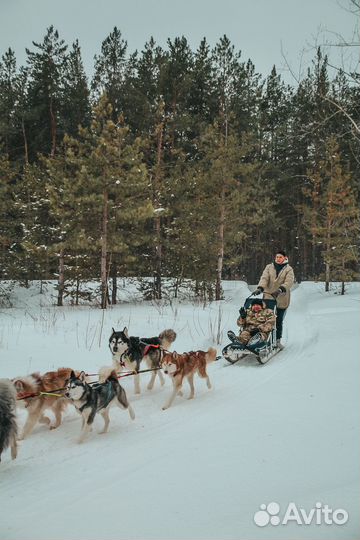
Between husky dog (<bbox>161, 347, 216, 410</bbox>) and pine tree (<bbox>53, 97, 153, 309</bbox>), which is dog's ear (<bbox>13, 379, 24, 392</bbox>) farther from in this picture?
pine tree (<bbox>53, 97, 153, 309</bbox>)

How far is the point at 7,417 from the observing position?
4168 millimetres

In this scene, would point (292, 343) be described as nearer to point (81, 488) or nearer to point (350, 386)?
point (350, 386)

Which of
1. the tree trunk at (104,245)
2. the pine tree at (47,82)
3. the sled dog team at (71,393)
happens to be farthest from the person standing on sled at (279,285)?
the pine tree at (47,82)

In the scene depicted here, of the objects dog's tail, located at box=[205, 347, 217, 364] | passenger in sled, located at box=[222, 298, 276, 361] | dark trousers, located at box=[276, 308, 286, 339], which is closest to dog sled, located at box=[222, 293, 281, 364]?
passenger in sled, located at box=[222, 298, 276, 361]

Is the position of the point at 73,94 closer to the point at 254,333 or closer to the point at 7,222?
the point at 7,222

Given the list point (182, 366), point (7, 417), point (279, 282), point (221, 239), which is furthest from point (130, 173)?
point (7, 417)

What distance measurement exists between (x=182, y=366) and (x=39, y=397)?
2173 mm

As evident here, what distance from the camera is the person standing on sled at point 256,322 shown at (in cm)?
870

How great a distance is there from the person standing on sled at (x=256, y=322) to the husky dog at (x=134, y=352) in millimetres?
2191

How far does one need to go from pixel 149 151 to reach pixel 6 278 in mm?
9751

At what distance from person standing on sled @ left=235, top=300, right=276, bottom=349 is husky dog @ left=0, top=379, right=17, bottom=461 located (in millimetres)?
5205

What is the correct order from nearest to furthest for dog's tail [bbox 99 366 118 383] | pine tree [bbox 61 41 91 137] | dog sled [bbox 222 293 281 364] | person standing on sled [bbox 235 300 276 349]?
dog's tail [bbox 99 366 118 383], dog sled [bbox 222 293 281 364], person standing on sled [bbox 235 300 276 349], pine tree [bbox 61 41 91 137]

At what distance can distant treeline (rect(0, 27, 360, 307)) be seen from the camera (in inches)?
663

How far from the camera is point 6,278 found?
21.2m
